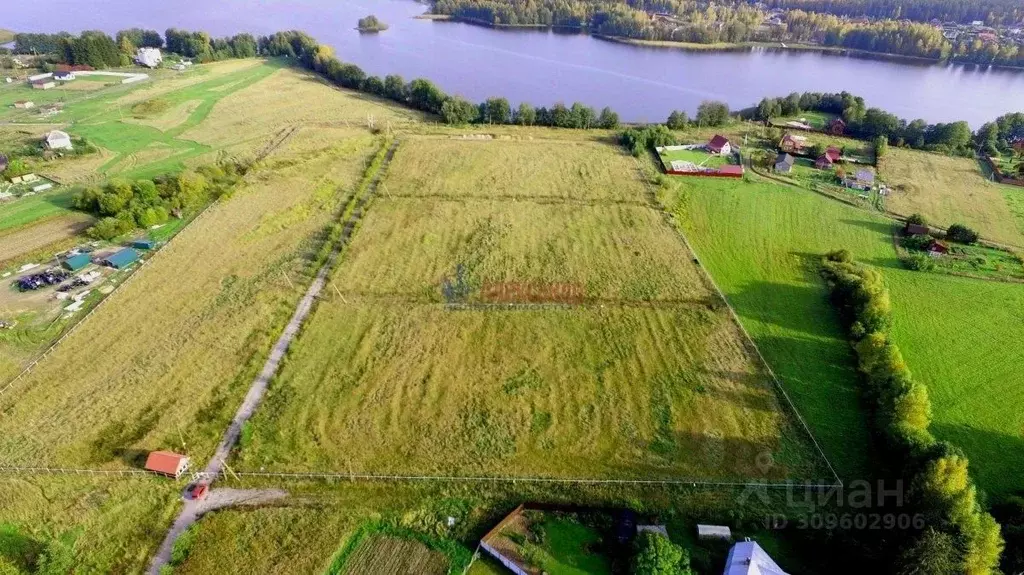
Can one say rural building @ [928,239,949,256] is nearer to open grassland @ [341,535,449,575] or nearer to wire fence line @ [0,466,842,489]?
wire fence line @ [0,466,842,489]

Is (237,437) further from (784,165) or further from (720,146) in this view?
(720,146)

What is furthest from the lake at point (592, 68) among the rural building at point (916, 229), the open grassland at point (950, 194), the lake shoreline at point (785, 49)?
the rural building at point (916, 229)

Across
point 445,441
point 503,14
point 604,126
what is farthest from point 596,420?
point 503,14

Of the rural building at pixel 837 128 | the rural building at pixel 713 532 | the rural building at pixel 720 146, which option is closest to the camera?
the rural building at pixel 713 532

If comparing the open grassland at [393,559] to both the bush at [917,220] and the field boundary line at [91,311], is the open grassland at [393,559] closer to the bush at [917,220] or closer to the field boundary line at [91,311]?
the field boundary line at [91,311]

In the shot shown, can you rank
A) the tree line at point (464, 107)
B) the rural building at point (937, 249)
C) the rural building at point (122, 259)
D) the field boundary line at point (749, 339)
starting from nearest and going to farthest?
the field boundary line at point (749, 339), the rural building at point (122, 259), the rural building at point (937, 249), the tree line at point (464, 107)
